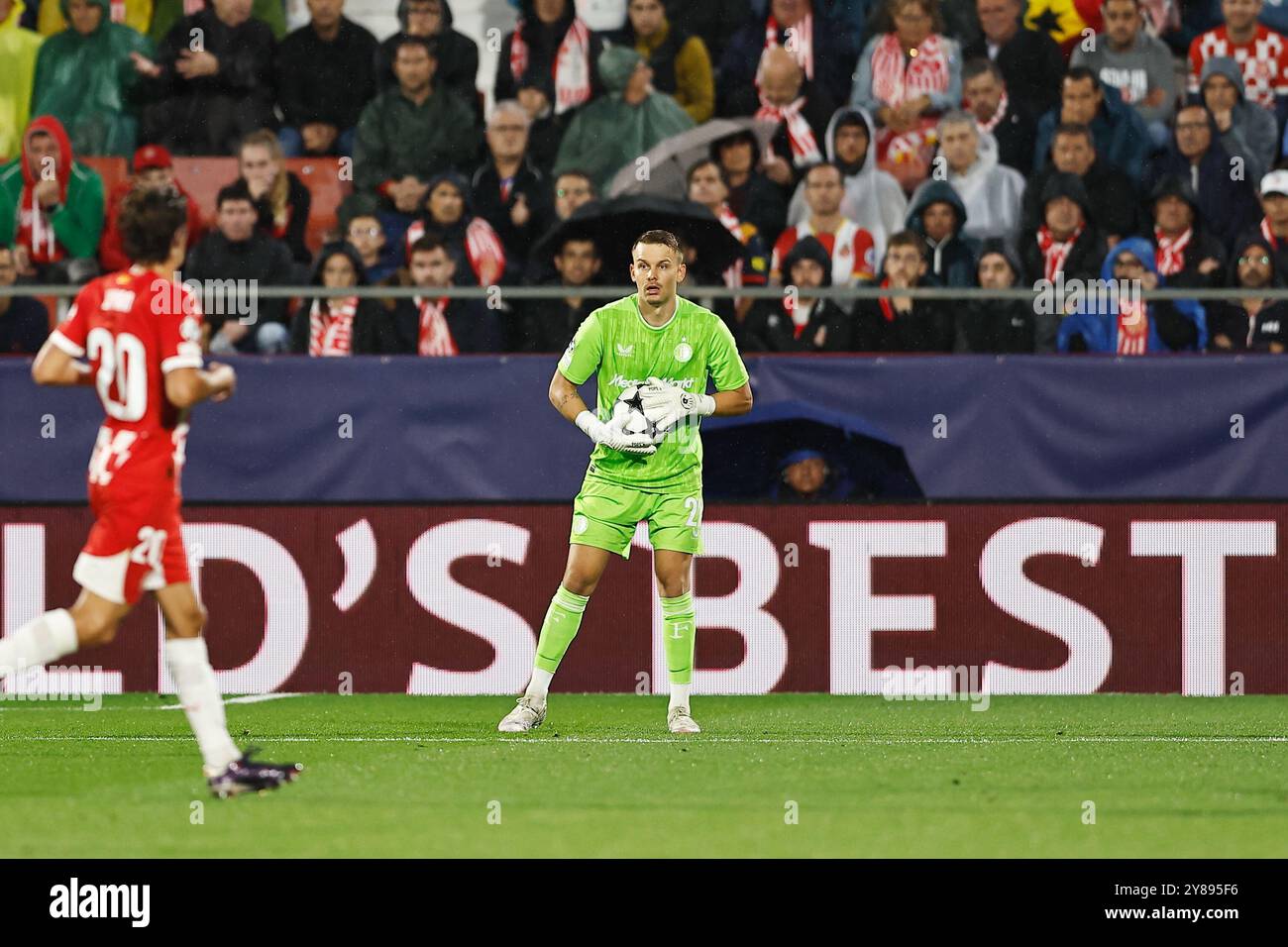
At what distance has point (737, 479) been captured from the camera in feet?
39.8

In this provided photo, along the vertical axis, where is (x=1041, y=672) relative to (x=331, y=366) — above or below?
below

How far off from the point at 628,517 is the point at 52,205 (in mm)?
5720

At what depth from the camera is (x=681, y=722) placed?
9.42 m

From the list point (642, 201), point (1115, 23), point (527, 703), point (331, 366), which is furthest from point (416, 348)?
point (1115, 23)

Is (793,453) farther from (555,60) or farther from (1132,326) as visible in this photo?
(555,60)

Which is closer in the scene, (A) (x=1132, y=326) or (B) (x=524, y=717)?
(B) (x=524, y=717)

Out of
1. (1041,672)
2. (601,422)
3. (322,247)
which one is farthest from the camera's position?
(322,247)

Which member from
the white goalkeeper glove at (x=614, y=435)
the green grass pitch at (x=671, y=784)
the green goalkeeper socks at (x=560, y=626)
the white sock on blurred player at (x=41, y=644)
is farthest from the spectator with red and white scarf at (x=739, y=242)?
the white sock on blurred player at (x=41, y=644)

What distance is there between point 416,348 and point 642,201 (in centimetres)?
159

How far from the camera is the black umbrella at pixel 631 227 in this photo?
496 inches

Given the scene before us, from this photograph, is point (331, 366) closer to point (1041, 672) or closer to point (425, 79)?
point (425, 79)

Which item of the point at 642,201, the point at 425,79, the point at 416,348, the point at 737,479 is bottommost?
the point at 737,479

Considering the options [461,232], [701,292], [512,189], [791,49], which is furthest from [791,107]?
[701,292]

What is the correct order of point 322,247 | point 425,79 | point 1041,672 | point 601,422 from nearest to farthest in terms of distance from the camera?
point 601,422 → point 1041,672 → point 322,247 → point 425,79
